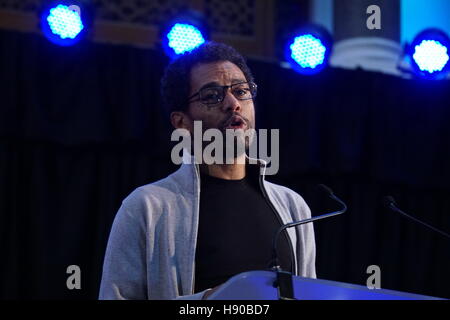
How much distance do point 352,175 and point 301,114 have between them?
39 centimetres

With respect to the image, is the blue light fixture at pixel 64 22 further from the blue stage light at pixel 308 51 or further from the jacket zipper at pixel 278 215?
the jacket zipper at pixel 278 215

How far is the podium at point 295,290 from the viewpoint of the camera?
42.3 inches

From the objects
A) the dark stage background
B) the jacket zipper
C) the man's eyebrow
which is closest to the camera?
the jacket zipper

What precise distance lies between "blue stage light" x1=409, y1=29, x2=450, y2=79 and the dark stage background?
80 millimetres

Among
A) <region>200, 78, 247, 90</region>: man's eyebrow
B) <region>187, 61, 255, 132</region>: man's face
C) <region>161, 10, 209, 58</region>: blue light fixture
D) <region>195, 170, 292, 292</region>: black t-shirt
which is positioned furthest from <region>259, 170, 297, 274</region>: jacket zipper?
<region>161, 10, 209, 58</region>: blue light fixture

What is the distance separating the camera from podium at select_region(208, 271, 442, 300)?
3.52ft

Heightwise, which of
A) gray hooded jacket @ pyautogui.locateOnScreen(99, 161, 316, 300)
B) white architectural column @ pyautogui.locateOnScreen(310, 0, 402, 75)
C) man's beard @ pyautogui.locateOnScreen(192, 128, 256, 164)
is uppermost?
white architectural column @ pyautogui.locateOnScreen(310, 0, 402, 75)

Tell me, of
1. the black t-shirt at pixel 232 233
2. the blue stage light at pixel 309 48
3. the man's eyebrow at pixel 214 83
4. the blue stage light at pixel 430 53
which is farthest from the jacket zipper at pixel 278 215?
the blue stage light at pixel 430 53

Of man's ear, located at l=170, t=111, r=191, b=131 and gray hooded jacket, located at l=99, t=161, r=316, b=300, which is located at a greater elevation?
man's ear, located at l=170, t=111, r=191, b=131

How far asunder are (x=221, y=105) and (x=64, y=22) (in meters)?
1.52

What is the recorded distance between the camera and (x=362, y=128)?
136 inches

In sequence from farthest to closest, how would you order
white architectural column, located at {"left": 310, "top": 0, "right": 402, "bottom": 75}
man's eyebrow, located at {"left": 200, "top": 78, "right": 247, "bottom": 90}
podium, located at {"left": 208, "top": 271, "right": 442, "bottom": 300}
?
white architectural column, located at {"left": 310, "top": 0, "right": 402, "bottom": 75} < man's eyebrow, located at {"left": 200, "top": 78, "right": 247, "bottom": 90} < podium, located at {"left": 208, "top": 271, "right": 442, "bottom": 300}

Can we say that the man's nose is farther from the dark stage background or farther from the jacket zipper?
the dark stage background
